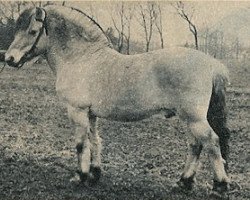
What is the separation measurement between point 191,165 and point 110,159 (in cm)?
277

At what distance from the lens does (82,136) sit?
710 cm

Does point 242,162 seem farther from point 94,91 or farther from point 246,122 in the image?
point 246,122

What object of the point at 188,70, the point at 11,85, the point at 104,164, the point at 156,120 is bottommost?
the point at 11,85

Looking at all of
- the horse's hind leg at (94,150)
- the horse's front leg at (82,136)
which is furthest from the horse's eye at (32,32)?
the horse's hind leg at (94,150)

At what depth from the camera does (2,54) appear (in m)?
8.27

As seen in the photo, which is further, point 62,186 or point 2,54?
point 2,54

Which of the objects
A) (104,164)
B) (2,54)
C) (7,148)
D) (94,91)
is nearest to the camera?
(94,91)

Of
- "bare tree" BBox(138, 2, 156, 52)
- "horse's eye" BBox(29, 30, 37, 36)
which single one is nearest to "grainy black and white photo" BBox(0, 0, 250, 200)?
"horse's eye" BBox(29, 30, 37, 36)

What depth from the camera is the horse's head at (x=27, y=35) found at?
715cm

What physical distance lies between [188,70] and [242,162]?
3.81 meters

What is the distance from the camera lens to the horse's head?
7152 mm

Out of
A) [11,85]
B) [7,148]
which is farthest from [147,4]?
[7,148]

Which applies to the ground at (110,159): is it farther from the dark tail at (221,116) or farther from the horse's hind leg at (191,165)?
the dark tail at (221,116)

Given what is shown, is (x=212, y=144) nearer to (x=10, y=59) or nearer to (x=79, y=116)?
(x=79, y=116)
